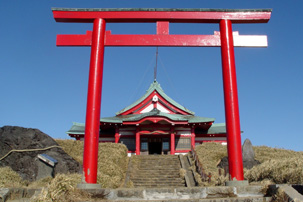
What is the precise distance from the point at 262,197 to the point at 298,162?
4.01m

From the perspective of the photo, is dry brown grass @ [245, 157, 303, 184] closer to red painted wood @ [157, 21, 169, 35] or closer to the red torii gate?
the red torii gate

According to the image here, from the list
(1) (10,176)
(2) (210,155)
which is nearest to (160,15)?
(1) (10,176)

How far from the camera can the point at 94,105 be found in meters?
8.11

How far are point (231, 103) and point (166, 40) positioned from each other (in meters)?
2.91

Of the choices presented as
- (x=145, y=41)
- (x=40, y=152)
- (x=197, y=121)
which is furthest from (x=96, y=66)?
(x=197, y=121)

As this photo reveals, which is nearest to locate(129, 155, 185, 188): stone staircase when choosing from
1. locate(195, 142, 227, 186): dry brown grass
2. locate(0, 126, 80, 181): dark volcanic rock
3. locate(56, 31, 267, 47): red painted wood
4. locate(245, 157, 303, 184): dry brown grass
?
locate(195, 142, 227, 186): dry brown grass

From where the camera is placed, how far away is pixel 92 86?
827cm

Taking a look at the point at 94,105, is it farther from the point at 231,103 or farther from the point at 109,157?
the point at 109,157

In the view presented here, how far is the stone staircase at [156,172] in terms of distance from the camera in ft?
51.7

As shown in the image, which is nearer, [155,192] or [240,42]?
[155,192]

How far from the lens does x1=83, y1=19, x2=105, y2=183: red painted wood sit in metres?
7.64

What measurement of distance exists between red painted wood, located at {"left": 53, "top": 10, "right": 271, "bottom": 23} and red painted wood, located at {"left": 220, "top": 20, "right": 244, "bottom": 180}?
324 millimetres

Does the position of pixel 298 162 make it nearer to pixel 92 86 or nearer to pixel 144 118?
pixel 92 86

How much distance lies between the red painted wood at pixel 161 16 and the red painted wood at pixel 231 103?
324 millimetres
